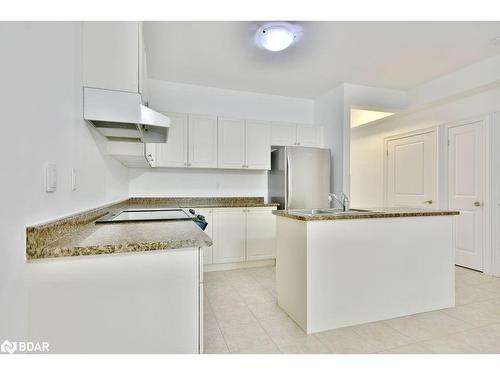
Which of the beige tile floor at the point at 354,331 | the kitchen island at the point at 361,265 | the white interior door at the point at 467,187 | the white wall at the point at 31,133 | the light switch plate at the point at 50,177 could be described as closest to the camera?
the white wall at the point at 31,133

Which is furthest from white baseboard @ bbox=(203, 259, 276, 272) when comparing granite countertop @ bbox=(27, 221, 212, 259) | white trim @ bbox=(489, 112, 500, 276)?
white trim @ bbox=(489, 112, 500, 276)

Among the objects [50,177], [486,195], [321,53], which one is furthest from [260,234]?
[486,195]

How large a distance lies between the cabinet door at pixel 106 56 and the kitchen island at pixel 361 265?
1.47 metres

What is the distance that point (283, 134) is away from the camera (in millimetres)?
3857

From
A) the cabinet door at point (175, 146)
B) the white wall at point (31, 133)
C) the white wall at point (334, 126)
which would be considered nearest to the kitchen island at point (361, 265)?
the white wall at point (31, 133)

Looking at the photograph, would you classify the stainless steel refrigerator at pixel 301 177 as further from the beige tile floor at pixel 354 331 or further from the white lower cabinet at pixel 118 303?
the white lower cabinet at pixel 118 303

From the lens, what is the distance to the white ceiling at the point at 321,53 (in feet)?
7.82

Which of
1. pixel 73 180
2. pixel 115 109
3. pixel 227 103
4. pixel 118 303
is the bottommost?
pixel 118 303

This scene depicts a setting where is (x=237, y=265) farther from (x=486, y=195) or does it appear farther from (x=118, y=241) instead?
(x=486, y=195)

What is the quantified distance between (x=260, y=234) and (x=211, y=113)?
1862 mm

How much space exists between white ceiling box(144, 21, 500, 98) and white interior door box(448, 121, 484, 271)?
888 millimetres

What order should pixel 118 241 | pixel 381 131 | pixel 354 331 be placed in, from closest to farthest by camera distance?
pixel 118 241, pixel 354 331, pixel 381 131
